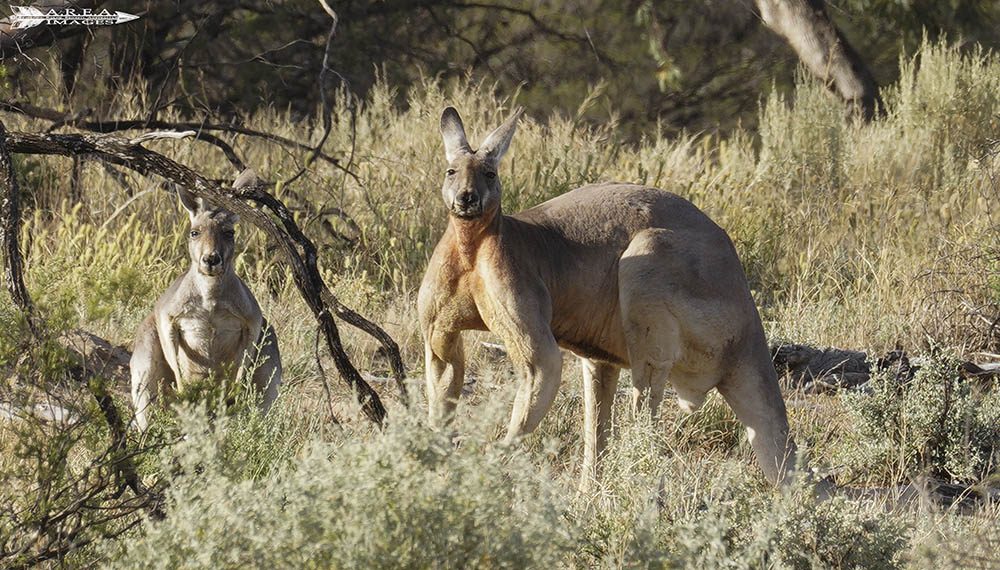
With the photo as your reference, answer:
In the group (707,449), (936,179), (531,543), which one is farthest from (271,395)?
(936,179)

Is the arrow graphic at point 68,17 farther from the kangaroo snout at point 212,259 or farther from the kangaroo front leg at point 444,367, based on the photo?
the kangaroo front leg at point 444,367

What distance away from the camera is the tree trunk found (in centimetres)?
1529

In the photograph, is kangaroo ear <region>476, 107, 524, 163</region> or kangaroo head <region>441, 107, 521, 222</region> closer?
kangaroo head <region>441, 107, 521, 222</region>

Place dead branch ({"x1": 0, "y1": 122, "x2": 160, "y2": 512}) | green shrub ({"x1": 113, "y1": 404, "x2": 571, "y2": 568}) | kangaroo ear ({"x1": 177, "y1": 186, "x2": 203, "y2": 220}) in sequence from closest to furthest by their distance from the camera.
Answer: green shrub ({"x1": 113, "y1": 404, "x2": 571, "y2": 568}) → dead branch ({"x1": 0, "y1": 122, "x2": 160, "y2": 512}) → kangaroo ear ({"x1": 177, "y1": 186, "x2": 203, "y2": 220})

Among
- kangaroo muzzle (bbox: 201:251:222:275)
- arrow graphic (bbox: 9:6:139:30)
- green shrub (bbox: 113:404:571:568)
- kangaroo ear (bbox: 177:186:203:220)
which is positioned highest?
arrow graphic (bbox: 9:6:139:30)

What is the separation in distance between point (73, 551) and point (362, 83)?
502 inches

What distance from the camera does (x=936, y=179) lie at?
428 inches

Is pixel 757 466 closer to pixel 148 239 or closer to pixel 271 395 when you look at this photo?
pixel 271 395

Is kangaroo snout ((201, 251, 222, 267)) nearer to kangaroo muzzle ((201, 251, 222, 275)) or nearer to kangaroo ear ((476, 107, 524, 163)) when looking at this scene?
kangaroo muzzle ((201, 251, 222, 275))

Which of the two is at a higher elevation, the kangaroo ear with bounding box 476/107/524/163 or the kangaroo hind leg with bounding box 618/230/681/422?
the kangaroo ear with bounding box 476/107/524/163

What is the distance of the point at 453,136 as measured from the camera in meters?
5.61

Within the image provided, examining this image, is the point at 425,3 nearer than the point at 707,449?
No

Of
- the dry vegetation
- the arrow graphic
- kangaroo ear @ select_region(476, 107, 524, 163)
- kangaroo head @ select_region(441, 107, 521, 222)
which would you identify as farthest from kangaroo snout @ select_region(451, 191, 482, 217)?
the arrow graphic

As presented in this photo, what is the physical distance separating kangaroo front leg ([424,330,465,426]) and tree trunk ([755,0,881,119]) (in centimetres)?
1051
